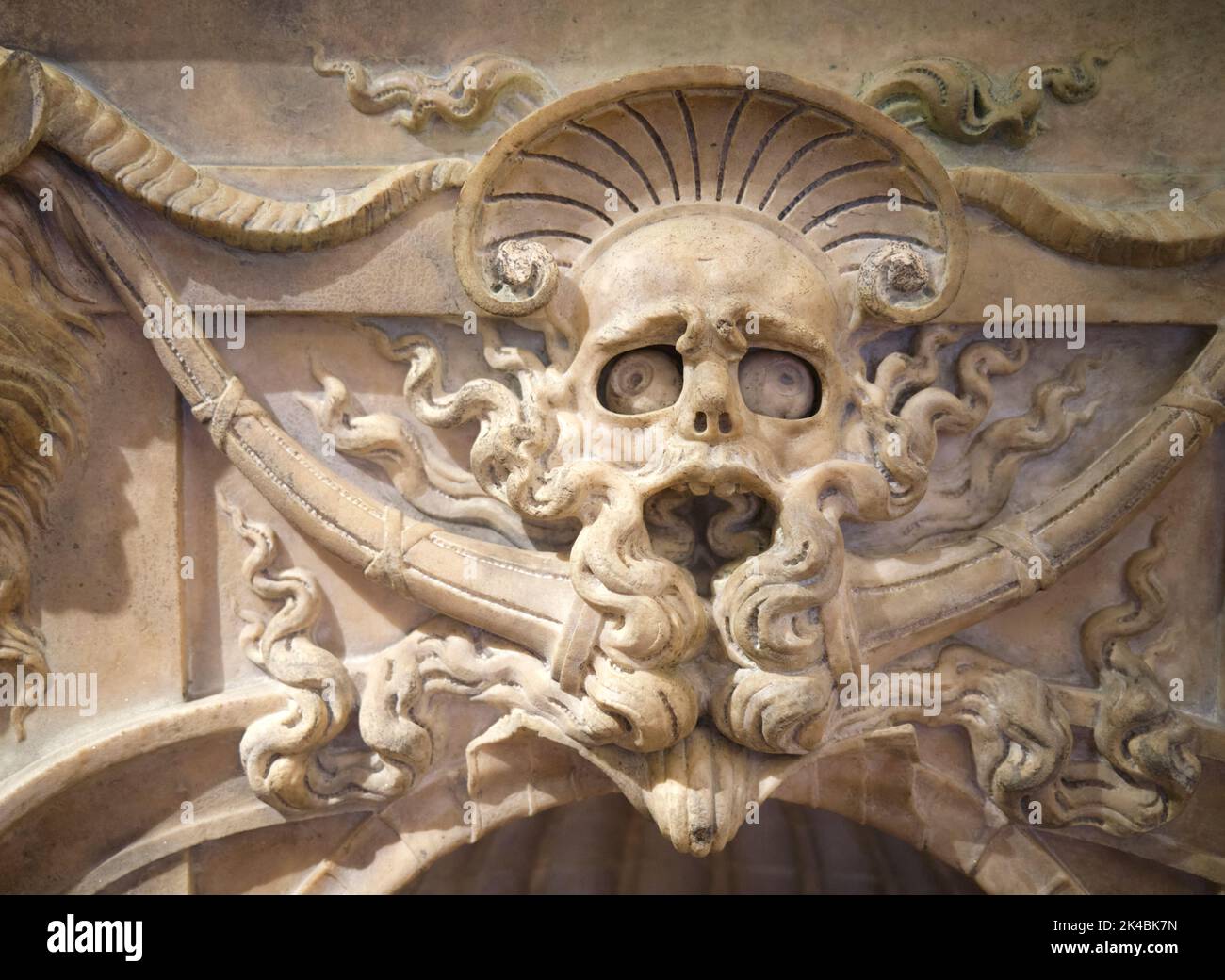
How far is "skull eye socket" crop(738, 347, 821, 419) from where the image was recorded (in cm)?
216

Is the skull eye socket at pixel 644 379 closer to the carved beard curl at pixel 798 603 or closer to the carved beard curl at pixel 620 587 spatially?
the carved beard curl at pixel 620 587

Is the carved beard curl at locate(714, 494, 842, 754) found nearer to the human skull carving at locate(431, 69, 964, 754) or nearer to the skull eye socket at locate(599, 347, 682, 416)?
the human skull carving at locate(431, 69, 964, 754)

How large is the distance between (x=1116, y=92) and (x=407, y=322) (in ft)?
4.91

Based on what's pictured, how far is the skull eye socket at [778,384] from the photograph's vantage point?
216 centimetres

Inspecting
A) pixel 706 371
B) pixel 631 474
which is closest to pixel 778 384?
pixel 706 371

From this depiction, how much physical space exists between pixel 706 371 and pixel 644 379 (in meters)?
0.17

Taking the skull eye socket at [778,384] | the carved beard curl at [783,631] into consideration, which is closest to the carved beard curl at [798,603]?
the carved beard curl at [783,631]

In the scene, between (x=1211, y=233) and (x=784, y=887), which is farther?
(x=784, y=887)

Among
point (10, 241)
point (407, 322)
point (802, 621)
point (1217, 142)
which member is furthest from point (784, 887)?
point (10, 241)

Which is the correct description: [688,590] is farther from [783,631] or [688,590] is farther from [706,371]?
[706,371]

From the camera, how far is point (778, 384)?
2.17 meters

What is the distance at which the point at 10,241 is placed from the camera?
7.17ft

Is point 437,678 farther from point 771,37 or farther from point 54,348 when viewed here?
point 771,37

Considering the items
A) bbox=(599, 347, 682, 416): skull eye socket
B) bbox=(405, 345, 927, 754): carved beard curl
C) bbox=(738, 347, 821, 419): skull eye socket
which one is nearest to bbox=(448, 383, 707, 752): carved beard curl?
bbox=(405, 345, 927, 754): carved beard curl
